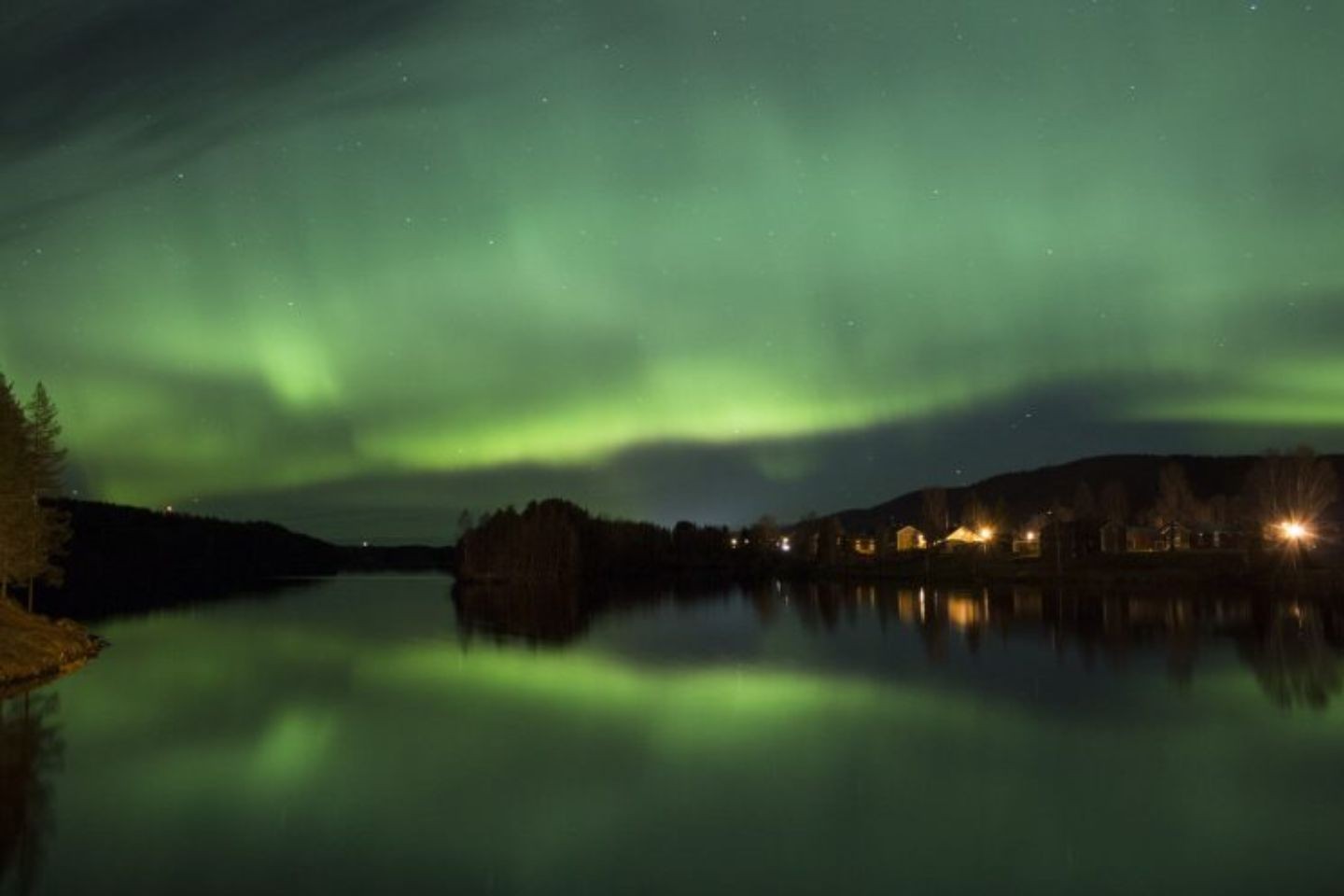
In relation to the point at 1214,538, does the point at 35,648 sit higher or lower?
lower

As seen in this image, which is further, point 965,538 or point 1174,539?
point 965,538

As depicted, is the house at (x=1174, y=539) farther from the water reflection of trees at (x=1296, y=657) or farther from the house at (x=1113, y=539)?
the water reflection of trees at (x=1296, y=657)

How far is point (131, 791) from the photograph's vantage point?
19.7m

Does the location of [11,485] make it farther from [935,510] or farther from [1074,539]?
[935,510]

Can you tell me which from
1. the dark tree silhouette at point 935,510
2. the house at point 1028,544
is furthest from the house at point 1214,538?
the dark tree silhouette at point 935,510

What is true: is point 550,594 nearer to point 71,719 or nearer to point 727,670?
point 727,670

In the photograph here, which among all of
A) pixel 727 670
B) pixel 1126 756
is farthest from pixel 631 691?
pixel 1126 756

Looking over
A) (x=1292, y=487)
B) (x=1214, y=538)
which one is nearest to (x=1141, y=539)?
(x=1214, y=538)

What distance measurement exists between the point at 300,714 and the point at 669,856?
56.1 ft

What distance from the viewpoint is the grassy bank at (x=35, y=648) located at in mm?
36188

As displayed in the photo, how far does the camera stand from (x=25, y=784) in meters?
19.7

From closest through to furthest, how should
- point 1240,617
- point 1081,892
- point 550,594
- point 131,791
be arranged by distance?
1. point 1081,892
2. point 131,791
3. point 1240,617
4. point 550,594

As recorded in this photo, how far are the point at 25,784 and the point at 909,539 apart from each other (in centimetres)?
15889

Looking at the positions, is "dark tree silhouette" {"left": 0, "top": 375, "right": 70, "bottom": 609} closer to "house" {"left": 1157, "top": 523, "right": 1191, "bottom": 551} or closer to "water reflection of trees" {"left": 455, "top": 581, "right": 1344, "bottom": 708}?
"water reflection of trees" {"left": 455, "top": 581, "right": 1344, "bottom": 708}
